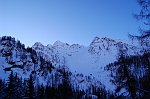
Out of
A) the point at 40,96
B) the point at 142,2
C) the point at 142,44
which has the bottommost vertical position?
the point at 40,96

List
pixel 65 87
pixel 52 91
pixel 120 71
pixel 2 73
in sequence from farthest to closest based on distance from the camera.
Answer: pixel 2 73 < pixel 52 91 < pixel 65 87 < pixel 120 71

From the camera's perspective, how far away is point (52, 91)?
82.9 m

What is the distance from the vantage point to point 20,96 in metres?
59.1

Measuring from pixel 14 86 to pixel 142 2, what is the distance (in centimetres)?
5324

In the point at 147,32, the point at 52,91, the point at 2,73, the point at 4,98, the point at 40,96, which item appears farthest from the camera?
the point at 2,73

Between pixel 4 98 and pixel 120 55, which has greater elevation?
pixel 120 55

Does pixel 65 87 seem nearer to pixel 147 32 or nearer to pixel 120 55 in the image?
pixel 120 55

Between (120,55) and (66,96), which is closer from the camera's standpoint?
(120,55)

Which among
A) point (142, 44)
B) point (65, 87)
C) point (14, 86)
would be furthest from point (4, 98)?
point (142, 44)

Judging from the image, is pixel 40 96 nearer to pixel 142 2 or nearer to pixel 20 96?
pixel 20 96

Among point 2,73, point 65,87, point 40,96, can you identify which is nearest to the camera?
point 65,87

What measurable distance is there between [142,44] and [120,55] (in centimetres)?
2653

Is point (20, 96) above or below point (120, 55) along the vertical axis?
below

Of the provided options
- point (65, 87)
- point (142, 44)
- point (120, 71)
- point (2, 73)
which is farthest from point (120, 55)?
point (2, 73)
